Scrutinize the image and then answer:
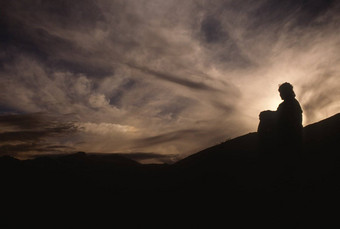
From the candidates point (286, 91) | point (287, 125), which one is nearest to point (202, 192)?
point (287, 125)

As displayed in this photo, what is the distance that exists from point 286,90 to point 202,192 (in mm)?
8493

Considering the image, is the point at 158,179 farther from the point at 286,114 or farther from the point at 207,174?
the point at 286,114

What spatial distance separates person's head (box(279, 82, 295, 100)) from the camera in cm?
1020

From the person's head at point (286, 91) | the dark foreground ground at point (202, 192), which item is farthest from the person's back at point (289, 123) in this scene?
the dark foreground ground at point (202, 192)

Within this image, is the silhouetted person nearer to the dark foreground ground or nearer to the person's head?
the person's head

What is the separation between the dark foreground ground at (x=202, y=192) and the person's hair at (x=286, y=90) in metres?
2.61

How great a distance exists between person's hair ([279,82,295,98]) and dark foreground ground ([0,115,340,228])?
2.61 metres

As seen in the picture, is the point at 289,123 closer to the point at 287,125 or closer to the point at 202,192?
the point at 287,125

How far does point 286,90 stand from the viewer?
1028cm

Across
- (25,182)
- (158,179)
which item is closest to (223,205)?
(158,179)

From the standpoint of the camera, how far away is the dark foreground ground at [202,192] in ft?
30.5

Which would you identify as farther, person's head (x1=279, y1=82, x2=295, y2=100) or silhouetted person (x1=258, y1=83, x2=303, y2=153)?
person's head (x1=279, y1=82, x2=295, y2=100)

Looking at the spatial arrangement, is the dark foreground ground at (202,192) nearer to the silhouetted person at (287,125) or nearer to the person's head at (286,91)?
the silhouetted person at (287,125)

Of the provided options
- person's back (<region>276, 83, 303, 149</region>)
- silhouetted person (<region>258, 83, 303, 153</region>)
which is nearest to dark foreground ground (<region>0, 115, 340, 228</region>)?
silhouetted person (<region>258, 83, 303, 153</region>)
